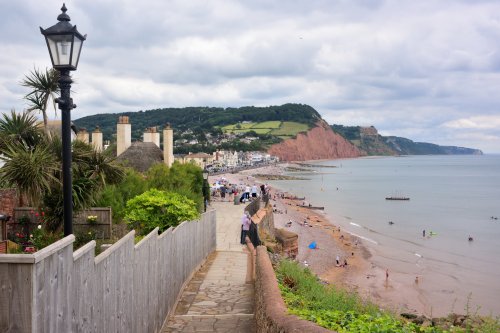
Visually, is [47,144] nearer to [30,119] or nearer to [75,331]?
[30,119]

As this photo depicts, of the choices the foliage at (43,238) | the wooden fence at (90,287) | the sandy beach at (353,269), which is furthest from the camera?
the sandy beach at (353,269)

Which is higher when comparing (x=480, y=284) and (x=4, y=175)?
(x=4, y=175)

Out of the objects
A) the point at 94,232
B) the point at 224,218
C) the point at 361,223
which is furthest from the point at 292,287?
the point at 361,223

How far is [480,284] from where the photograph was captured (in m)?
25.6

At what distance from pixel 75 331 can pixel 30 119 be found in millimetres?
8465

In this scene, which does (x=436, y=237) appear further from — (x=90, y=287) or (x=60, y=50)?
(x=90, y=287)

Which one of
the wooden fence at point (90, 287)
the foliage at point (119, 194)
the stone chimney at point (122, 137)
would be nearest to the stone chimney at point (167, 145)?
the stone chimney at point (122, 137)

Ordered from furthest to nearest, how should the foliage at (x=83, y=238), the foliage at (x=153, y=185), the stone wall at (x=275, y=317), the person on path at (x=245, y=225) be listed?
the person on path at (x=245, y=225) < the foliage at (x=153, y=185) < the foliage at (x=83, y=238) < the stone wall at (x=275, y=317)

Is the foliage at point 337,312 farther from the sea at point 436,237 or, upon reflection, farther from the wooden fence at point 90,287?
the wooden fence at point 90,287

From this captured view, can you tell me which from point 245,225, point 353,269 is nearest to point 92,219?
point 245,225

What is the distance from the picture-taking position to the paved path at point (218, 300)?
7348mm

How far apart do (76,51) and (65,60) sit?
0.55ft

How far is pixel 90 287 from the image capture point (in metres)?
4.02

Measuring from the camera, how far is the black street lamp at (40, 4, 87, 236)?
18.2 ft
